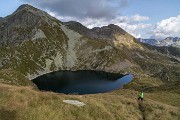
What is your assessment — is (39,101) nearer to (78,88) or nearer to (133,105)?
(133,105)

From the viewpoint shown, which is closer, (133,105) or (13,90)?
(13,90)

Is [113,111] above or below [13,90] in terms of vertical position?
below

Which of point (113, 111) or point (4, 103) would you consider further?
point (113, 111)

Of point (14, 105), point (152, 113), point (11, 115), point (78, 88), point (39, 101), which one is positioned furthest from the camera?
point (78, 88)

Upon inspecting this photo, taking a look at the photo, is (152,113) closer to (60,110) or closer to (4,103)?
(60,110)

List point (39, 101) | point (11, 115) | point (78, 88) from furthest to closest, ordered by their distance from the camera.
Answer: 1. point (78, 88)
2. point (39, 101)
3. point (11, 115)

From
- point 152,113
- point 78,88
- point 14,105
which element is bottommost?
point 78,88

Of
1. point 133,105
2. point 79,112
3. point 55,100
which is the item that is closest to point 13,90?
point 55,100

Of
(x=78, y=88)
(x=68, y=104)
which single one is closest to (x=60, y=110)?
(x=68, y=104)

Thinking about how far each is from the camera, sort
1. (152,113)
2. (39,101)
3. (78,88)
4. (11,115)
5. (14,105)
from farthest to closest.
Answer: (78,88)
(152,113)
(39,101)
(14,105)
(11,115)
